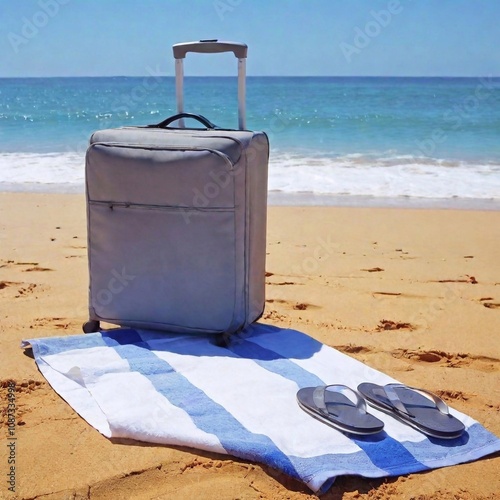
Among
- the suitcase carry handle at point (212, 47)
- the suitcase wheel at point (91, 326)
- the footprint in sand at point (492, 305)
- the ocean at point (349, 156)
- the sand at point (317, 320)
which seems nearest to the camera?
the sand at point (317, 320)

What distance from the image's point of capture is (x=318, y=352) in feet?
8.21

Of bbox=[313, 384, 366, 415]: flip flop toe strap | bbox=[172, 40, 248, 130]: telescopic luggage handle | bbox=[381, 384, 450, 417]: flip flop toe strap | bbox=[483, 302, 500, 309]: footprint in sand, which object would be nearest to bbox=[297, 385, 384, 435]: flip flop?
bbox=[313, 384, 366, 415]: flip flop toe strap

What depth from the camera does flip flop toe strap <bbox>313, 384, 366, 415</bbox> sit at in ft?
6.57

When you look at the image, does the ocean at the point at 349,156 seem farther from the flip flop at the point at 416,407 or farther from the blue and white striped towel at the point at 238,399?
the flip flop at the point at 416,407

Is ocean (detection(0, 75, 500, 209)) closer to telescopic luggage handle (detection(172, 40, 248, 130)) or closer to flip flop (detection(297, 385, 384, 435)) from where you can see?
telescopic luggage handle (detection(172, 40, 248, 130))

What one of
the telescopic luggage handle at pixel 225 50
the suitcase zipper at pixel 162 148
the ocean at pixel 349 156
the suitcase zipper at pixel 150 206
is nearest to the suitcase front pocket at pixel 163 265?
the suitcase zipper at pixel 150 206

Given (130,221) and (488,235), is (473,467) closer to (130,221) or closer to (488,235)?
(130,221)

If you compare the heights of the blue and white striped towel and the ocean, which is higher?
the ocean

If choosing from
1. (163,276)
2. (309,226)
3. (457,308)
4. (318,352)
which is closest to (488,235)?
(309,226)

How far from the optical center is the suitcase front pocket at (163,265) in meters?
2.50

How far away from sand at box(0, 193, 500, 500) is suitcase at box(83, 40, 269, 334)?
0.38 meters

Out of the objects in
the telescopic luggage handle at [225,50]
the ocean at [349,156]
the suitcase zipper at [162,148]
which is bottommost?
the ocean at [349,156]

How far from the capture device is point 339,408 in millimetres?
2012

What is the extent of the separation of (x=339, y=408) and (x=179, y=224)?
→ 933mm
